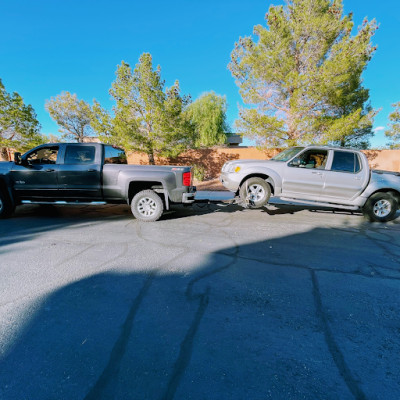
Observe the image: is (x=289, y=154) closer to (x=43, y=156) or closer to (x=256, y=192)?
(x=256, y=192)

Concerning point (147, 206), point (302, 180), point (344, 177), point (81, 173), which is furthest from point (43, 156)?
point (344, 177)

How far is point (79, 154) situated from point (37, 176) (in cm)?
123

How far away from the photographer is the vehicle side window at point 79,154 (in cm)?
528

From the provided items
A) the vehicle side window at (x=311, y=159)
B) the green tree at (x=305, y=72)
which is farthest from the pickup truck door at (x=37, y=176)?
the green tree at (x=305, y=72)

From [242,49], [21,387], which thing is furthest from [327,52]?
[21,387]

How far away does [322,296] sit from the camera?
241 cm

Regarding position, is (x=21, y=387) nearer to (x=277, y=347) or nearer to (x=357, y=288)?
(x=277, y=347)

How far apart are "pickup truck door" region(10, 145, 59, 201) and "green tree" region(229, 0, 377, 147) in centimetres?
1011

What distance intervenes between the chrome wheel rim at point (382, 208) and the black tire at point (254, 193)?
3.00 m

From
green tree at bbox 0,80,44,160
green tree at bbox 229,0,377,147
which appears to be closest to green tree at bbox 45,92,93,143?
green tree at bbox 0,80,44,160

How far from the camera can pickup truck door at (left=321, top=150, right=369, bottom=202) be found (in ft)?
17.6

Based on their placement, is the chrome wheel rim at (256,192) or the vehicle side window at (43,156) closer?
the vehicle side window at (43,156)

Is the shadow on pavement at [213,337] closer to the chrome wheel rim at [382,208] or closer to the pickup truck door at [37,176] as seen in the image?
the chrome wheel rim at [382,208]

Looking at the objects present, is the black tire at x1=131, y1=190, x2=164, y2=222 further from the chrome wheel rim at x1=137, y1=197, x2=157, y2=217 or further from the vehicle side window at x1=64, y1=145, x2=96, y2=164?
the vehicle side window at x1=64, y1=145, x2=96, y2=164
